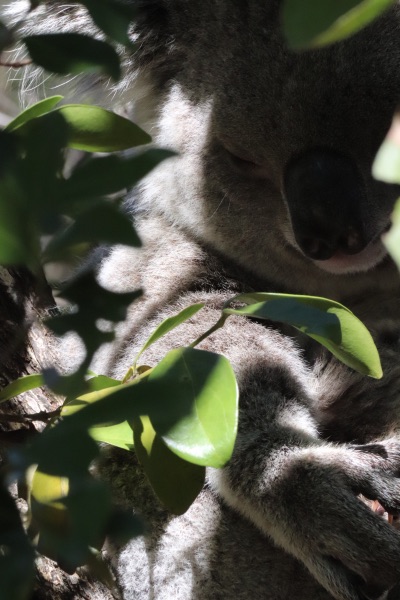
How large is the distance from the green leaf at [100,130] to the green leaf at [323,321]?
10.5 inches

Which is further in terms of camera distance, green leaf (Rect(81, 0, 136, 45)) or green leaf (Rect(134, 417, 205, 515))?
green leaf (Rect(134, 417, 205, 515))

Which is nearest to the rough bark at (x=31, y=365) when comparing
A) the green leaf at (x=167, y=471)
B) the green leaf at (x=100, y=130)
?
the green leaf at (x=167, y=471)

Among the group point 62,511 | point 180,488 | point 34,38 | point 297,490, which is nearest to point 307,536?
point 297,490

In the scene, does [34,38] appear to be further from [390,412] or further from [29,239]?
[390,412]

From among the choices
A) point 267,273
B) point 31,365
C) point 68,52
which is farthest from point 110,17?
point 267,273

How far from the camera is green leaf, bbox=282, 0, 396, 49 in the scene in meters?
0.63

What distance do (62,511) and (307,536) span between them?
3.60 feet

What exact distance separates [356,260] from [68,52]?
1.53 metres

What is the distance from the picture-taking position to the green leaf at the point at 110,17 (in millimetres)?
815

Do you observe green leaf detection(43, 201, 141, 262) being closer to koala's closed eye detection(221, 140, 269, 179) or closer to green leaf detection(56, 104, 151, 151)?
green leaf detection(56, 104, 151, 151)

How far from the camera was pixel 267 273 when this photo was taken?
2.64 m

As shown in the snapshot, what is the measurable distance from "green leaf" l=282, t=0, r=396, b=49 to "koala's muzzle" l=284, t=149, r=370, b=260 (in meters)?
1.42

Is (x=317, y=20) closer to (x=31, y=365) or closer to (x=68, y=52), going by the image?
(x=68, y=52)

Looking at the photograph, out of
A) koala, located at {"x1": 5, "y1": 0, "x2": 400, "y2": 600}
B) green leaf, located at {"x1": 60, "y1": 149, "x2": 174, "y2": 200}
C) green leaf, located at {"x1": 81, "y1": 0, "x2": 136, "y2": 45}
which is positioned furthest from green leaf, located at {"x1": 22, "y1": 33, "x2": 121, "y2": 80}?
koala, located at {"x1": 5, "y1": 0, "x2": 400, "y2": 600}
